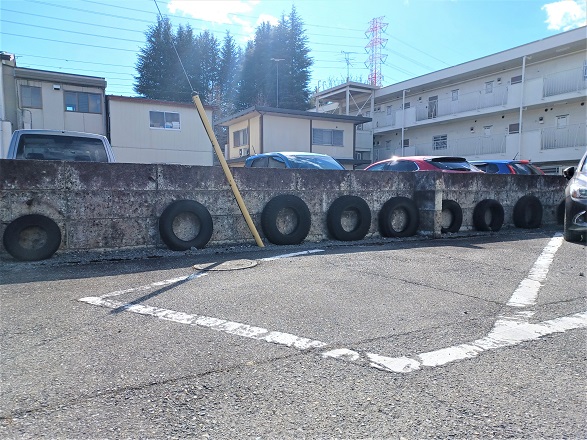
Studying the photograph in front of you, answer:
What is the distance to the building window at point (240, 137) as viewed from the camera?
23.7m

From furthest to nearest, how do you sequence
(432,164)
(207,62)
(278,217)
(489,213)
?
(207,62) → (432,164) → (489,213) → (278,217)

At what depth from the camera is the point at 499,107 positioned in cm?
2208

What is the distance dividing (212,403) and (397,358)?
120 centimetres

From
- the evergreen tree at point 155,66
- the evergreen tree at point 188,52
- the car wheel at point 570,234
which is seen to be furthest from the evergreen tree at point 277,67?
the car wheel at point 570,234

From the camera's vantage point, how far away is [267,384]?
7.15ft

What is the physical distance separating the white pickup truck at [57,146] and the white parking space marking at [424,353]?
12.0 ft

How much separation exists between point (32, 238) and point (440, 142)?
2583cm

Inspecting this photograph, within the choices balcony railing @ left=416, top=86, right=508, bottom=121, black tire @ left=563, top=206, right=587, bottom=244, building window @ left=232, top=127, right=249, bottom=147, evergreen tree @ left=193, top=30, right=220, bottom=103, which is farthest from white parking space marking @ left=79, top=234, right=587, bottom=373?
evergreen tree @ left=193, top=30, right=220, bottom=103

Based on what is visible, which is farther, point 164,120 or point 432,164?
point 164,120

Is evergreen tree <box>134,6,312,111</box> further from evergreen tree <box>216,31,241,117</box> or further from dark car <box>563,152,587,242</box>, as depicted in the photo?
dark car <box>563,152,587,242</box>

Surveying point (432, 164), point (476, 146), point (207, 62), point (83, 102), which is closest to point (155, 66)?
point (207, 62)

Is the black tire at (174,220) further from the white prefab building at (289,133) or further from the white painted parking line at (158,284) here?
the white prefab building at (289,133)

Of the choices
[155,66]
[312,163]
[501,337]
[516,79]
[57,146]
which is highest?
[155,66]

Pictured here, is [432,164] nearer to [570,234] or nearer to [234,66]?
[570,234]
